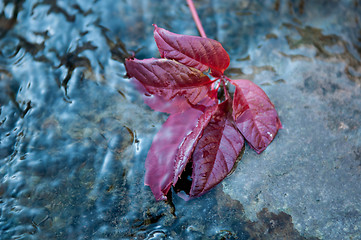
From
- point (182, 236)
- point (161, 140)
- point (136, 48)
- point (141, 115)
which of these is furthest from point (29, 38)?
point (182, 236)

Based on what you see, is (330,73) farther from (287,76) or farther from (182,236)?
(182,236)

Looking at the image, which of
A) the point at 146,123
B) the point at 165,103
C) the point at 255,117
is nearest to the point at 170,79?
the point at 165,103

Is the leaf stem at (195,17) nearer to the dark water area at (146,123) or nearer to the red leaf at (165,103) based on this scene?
the dark water area at (146,123)

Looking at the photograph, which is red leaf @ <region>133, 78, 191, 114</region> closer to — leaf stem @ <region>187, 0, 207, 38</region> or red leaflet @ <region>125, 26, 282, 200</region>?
red leaflet @ <region>125, 26, 282, 200</region>

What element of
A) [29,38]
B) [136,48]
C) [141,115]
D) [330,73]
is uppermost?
[29,38]

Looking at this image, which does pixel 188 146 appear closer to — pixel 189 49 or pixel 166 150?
pixel 166 150

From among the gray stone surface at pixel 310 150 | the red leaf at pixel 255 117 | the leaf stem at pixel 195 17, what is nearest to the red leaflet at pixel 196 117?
the red leaf at pixel 255 117
